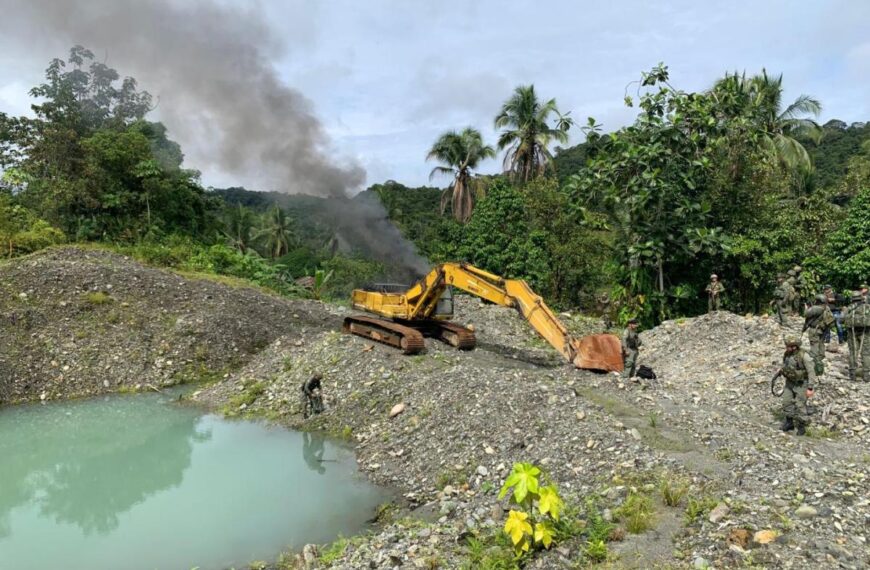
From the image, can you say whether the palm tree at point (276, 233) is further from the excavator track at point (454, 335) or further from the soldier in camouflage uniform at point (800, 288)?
the soldier in camouflage uniform at point (800, 288)

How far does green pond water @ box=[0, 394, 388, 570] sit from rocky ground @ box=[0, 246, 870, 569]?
734 mm

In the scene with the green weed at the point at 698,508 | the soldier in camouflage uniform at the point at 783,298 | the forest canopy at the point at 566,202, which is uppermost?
the forest canopy at the point at 566,202

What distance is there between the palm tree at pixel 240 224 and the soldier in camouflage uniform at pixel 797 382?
46866mm

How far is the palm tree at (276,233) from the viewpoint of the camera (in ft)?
178

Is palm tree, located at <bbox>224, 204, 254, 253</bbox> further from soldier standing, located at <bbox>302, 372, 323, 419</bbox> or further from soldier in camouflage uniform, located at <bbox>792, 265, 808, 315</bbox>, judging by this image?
soldier in camouflage uniform, located at <bbox>792, 265, 808, 315</bbox>

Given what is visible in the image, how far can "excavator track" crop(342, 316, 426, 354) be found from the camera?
14.2m

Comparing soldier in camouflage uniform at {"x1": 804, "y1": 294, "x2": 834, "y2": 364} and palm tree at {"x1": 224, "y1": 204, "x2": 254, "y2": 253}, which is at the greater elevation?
palm tree at {"x1": 224, "y1": 204, "x2": 254, "y2": 253}

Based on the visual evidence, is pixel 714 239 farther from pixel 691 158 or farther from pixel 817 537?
pixel 817 537

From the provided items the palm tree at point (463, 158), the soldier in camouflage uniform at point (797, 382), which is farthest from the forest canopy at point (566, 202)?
the soldier in camouflage uniform at point (797, 382)

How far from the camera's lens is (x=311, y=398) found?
12453 mm

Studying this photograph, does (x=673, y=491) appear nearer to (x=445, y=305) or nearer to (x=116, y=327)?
(x=445, y=305)

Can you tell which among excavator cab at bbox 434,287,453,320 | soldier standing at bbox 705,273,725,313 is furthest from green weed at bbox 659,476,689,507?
soldier standing at bbox 705,273,725,313

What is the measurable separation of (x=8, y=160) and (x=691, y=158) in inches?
1401

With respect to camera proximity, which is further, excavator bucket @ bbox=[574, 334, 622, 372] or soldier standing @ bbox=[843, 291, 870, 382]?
excavator bucket @ bbox=[574, 334, 622, 372]
